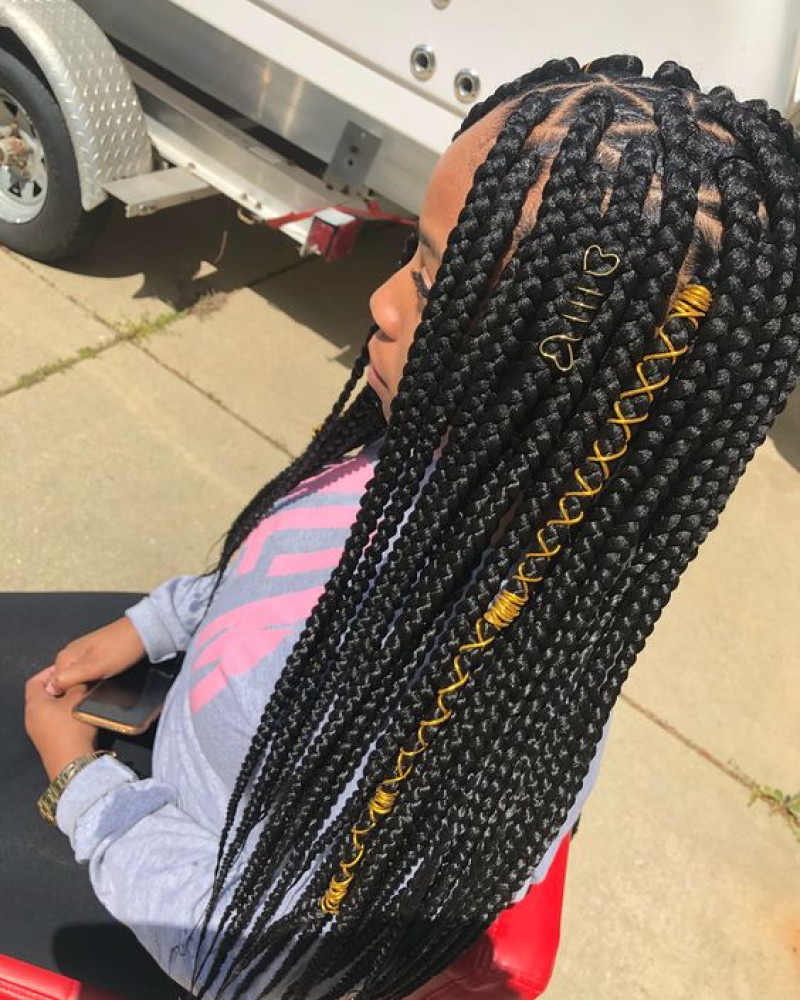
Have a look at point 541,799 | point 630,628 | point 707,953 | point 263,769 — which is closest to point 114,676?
point 263,769

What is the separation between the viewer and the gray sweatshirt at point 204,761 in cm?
123

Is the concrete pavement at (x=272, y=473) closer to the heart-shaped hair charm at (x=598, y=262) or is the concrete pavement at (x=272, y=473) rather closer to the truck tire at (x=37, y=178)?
the truck tire at (x=37, y=178)

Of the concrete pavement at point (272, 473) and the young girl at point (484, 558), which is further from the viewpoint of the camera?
the concrete pavement at point (272, 473)

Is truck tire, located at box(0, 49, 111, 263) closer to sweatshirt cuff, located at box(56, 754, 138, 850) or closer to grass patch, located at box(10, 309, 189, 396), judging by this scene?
grass patch, located at box(10, 309, 189, 396)

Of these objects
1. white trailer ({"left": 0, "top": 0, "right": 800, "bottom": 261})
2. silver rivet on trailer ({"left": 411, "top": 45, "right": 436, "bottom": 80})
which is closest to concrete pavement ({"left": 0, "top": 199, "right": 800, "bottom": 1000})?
white trailer ({"left": 0, "top": 0, "right": 800, "bottom": 261})

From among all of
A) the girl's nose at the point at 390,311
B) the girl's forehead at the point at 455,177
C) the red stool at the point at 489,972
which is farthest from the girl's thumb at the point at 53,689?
the girl's forehead at the point at 455,177

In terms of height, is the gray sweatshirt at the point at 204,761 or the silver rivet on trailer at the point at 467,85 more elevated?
the silver rivet on trailer at the point at 467,85

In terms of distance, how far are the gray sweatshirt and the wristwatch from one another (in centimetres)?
2

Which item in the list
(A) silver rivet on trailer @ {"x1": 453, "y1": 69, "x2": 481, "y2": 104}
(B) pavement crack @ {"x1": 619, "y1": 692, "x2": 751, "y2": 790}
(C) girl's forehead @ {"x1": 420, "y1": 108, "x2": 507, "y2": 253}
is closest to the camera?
(C) girl's forehead @ {"x1": 420, "y1": 108, "x2": 507, "y2": 253}

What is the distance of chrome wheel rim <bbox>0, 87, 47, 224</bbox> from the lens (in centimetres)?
363

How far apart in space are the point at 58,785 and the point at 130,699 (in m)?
0.21

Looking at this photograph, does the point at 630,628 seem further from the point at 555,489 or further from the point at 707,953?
the point at 707,953

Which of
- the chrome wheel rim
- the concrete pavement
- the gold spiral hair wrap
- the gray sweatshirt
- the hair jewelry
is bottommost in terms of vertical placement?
the concrete pavement

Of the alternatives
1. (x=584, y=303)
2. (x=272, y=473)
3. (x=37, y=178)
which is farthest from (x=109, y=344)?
(x=584, y=303)
